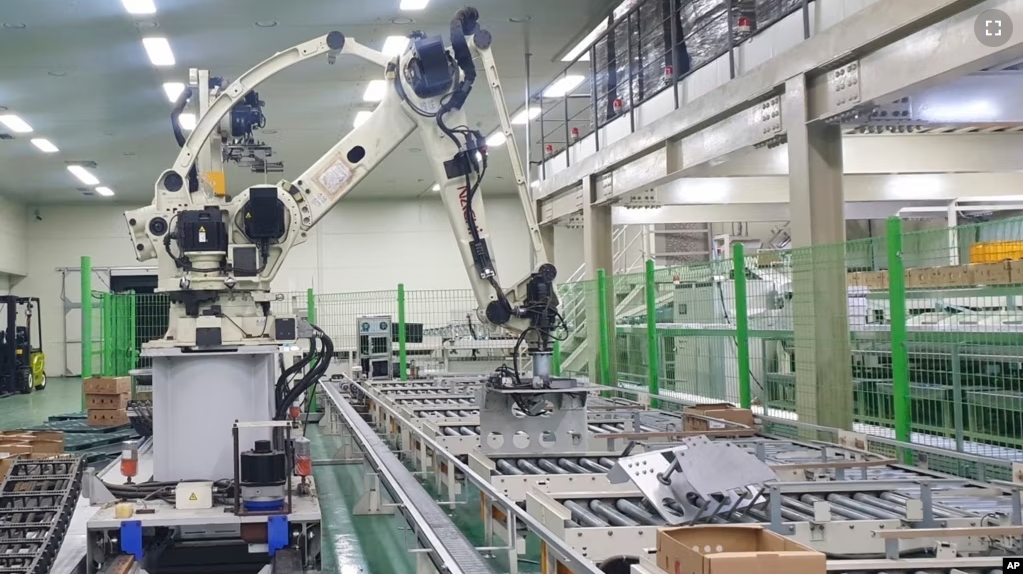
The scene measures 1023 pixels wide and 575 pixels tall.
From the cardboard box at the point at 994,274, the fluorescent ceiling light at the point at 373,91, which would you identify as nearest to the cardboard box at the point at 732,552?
the cardboard box at the point at 994,274

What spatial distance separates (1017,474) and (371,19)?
29.3ft

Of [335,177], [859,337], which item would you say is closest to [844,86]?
[859,337]

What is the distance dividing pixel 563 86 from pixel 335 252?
12383 millimetres

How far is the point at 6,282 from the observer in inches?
968

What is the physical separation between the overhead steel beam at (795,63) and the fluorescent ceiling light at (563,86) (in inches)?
116

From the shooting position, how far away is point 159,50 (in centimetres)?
1193

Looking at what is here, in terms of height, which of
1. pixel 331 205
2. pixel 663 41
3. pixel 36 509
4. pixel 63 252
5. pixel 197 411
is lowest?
pixel 36 509

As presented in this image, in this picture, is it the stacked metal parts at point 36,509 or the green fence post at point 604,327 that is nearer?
the stacked metal parts at point 36,509

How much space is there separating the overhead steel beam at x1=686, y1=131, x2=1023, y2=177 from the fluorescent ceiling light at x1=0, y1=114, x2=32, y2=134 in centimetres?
1140

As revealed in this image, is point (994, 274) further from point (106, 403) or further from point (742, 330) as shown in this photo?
point (106, 403)

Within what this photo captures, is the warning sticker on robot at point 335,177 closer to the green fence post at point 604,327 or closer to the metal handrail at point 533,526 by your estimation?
the metal handrail at point 533,526

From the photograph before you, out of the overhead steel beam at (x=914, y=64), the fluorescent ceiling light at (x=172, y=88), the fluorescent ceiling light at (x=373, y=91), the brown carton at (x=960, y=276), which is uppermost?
the fluorescent ceiling light at (x=373, y=91)

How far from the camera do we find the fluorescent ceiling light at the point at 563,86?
14.4 metres

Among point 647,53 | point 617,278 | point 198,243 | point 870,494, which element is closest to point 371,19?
point 647,53
